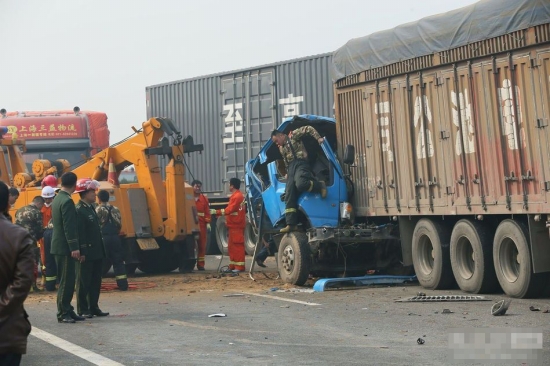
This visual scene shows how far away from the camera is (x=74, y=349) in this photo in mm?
10711

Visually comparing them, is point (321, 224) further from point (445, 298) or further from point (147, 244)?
point (147, 244)

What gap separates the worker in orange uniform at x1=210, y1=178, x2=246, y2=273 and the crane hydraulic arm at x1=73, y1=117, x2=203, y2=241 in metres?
0.72

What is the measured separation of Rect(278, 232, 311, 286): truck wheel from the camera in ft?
56.1

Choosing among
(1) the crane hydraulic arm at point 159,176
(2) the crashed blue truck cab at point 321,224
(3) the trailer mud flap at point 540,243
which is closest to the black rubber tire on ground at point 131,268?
(1) the crane hydraulic arm at point 159,176

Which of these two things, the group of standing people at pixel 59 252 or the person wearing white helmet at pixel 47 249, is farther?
the person wearing white helmet at pixel 47 249

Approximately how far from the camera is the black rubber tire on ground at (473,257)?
14906mm

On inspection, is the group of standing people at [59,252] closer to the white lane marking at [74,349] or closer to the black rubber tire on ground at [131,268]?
the white lane marking at [74,349]

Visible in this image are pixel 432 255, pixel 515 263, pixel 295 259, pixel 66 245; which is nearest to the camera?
pixel 66 245

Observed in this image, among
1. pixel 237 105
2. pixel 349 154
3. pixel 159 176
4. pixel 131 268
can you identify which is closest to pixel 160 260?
pixel 131 268

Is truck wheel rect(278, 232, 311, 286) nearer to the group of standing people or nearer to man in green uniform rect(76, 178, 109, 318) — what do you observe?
the group of standing people

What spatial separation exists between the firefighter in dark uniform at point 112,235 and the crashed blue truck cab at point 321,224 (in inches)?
96.8

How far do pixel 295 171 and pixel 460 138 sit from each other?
3186 mm

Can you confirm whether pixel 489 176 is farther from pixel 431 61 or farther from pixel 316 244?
pixel 316 244

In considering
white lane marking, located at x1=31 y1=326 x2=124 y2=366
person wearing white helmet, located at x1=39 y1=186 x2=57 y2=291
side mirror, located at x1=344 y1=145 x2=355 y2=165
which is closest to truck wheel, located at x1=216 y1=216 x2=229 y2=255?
person wearing white helmet, located at x1=39 y1=186 x2=57 y2=291
